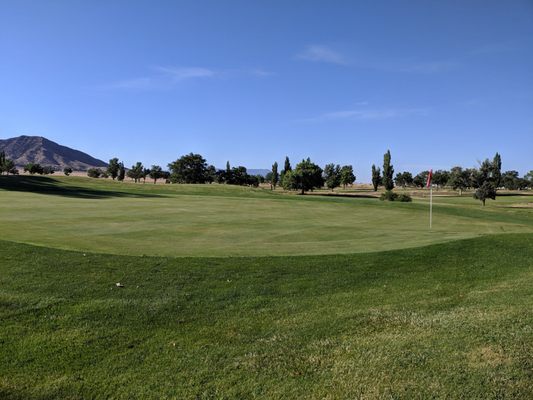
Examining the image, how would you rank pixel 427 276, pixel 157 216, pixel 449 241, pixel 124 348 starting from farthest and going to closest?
pixel 157 216 → pixel 449 241 → pixel 427 276 → pixel 124 348

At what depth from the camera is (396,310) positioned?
7902 millimetres

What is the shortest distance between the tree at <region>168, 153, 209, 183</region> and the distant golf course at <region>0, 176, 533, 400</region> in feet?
450

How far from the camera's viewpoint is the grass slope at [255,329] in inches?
199

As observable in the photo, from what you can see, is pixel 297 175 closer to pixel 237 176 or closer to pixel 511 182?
pixel 237 176

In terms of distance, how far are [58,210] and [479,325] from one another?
71.9ft

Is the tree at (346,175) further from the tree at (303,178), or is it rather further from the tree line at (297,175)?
the tree at (303,178)

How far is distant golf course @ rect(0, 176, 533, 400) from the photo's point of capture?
5078 millimetres

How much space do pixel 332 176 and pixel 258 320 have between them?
11985 centimetres

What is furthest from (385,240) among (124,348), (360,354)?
(124,348)

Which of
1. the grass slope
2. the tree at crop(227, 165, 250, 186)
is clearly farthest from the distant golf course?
the tree at crop(227, 165, 250, 186)

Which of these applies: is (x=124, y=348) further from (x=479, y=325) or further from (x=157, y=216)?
(x=157, y=216)

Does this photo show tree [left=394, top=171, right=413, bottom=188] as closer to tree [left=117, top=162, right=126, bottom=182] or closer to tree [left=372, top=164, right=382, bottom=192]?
tree [left=372, top=164, right=382, bottom=192]

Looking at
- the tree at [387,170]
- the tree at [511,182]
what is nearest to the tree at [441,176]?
the tree at [511,182]

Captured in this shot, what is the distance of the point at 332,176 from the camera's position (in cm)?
12544
